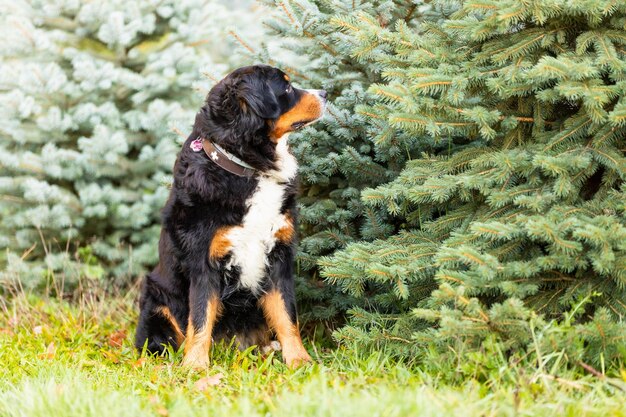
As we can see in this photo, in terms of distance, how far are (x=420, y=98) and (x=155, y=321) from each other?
2.12 m

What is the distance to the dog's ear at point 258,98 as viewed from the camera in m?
3.59

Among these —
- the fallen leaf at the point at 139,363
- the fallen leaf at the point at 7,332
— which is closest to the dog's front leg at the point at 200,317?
the fallen leaf at the point at 139,363

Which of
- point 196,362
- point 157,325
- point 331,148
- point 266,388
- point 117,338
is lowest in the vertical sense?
point 117,338

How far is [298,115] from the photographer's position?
3787 mm

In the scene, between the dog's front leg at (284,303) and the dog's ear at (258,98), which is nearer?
the dog's ear at (258,98)

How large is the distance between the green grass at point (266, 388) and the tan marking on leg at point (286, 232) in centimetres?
68

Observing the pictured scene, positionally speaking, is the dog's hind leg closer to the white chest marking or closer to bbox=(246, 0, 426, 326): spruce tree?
the white chest marking

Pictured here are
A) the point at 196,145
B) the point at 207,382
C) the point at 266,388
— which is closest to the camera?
the point at 266,388

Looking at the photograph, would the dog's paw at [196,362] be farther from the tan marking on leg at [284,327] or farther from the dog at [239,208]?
the tan marking on leg at [284,327]

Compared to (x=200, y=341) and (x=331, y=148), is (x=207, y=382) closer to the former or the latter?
(x=200, y=341)

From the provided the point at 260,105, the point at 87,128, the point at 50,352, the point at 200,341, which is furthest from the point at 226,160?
the point at 87,128

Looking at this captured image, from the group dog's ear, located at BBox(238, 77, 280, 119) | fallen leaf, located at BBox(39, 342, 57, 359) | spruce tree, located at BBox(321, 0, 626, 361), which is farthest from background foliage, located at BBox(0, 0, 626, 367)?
fallen leaf, located at BBox(39, 342, 57, 359)

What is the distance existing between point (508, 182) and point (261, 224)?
4.32ft

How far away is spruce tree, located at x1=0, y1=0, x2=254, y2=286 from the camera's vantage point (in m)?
5.35
